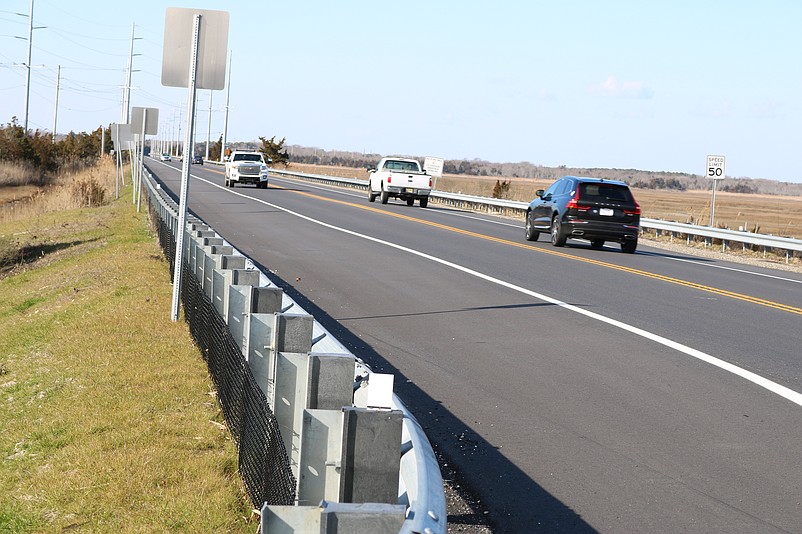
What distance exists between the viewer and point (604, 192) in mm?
24969

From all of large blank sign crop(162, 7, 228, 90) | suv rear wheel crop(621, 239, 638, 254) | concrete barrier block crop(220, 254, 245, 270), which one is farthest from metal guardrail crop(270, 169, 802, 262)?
concrete barrier block crop(220, 254, 245, 270)

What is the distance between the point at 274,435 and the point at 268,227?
22.1 meters

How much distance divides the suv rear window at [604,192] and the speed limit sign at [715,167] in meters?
9.29

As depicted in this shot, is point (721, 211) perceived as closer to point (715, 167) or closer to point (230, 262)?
point (715, 167)

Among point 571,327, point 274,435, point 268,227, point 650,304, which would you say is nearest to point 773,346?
point 571,327

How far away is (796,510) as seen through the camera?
5551 mm

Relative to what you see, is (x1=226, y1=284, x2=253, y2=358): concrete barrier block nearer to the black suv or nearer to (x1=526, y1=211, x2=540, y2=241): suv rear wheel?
the black suv

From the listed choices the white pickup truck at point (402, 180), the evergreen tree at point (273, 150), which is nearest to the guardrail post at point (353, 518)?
the white pickup truck at point (402, 180)

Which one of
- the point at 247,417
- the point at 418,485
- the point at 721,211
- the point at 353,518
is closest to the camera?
the point at 353,518

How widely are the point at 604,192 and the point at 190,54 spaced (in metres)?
15.6

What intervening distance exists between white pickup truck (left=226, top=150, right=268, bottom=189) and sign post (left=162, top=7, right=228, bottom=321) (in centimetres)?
4189

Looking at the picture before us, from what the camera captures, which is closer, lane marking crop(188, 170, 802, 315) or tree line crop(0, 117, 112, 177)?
lane marking crop(188, 170, 802, 315)

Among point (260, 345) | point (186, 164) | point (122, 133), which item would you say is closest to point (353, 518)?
point (260, 345)

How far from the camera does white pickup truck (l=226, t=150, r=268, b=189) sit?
2074 inches
